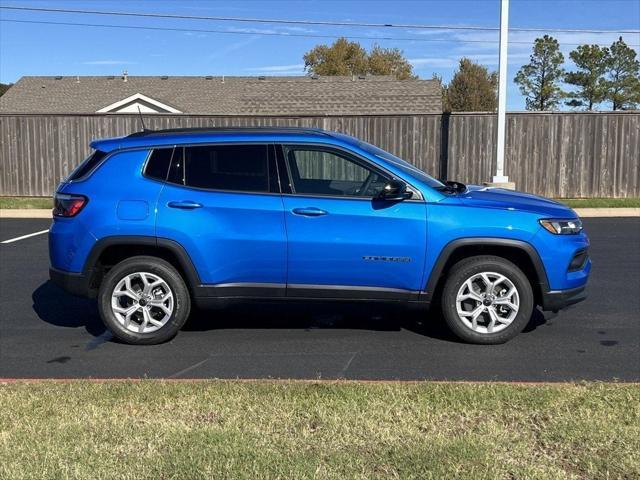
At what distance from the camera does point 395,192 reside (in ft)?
18.3

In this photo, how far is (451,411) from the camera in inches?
164

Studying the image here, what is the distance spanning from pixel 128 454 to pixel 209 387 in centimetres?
104

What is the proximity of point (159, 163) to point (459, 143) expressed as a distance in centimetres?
1335

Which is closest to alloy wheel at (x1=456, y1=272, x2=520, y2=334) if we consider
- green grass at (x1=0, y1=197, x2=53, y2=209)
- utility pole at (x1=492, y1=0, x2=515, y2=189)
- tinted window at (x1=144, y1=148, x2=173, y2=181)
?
tinted window at (x1=144, y1=148, x2=173, y2=181)

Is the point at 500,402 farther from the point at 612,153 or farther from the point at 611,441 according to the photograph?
the point at 612,153

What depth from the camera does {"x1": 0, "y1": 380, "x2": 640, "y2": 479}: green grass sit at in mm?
3434

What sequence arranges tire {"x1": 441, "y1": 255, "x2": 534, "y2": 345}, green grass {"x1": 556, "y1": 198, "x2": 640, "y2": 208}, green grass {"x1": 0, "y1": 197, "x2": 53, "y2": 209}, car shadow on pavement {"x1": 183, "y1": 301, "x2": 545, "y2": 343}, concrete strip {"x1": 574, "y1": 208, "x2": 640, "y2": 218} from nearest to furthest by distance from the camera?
tire {"x1": 441, "y1": 255, "x2": 534, "y2": 345}, car shadow on pavement {"x1": 183, "y1": 301, "x2": 545, "y2": 343}, concrete strip {"x1": 574, "y1": 208, "x2": 640, "y2": 218}, green grass {"x1": 556, "y1": 198, "x2": 640, "y2": 208}, green grass {"x1": 0, "y1": 197, "x2": 53, "y2": 209}

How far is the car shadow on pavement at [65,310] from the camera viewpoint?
6.64 meters

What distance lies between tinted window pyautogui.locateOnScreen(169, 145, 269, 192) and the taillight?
791 mm

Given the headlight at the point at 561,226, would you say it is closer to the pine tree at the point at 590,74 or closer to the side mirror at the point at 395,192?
the side mirror at the point at 395,192

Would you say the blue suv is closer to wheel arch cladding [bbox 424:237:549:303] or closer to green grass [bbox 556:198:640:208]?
wheel arch cladding [bbox 424:237:549:303]

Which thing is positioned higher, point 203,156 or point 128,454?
point 203,156

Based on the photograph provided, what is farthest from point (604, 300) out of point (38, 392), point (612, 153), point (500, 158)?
point (612, 153)

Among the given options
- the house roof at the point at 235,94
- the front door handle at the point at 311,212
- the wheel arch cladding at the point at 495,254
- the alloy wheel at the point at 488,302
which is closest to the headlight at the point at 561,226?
the wheel arch cladding at the point at 495,254
